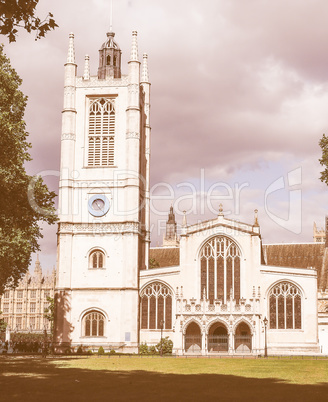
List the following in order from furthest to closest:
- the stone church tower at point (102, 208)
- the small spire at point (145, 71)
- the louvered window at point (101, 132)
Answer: the small spire at point (145, 71) → the louvered window at point (101, 132) → the stone church tower at point (102, 208)

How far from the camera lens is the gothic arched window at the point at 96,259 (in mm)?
59188

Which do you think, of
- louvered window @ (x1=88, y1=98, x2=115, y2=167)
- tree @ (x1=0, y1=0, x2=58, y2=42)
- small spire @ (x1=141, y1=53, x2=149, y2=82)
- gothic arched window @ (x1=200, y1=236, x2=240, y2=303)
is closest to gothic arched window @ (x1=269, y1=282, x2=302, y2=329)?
gothic arched window @ (x1=200, y1=236, x2=240, y2=303)

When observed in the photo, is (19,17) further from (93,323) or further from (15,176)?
(93,323)

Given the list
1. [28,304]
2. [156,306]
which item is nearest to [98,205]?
[156,306]

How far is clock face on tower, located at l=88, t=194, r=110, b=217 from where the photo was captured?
2365 inches

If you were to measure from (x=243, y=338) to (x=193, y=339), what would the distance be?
453 cm

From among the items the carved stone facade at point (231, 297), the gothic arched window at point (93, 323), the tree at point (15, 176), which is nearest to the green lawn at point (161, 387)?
the tree at point (15, 176)

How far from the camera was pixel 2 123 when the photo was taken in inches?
1236

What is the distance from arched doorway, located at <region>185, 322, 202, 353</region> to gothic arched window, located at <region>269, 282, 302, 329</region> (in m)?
6.67

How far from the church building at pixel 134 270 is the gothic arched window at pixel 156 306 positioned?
3.7 inches

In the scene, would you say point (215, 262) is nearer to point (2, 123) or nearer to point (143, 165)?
point (143, 165)

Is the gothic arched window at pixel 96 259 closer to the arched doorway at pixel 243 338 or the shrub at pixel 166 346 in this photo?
the shrub at pixel 166 346

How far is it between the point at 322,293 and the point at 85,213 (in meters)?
26.1

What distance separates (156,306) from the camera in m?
58.8
